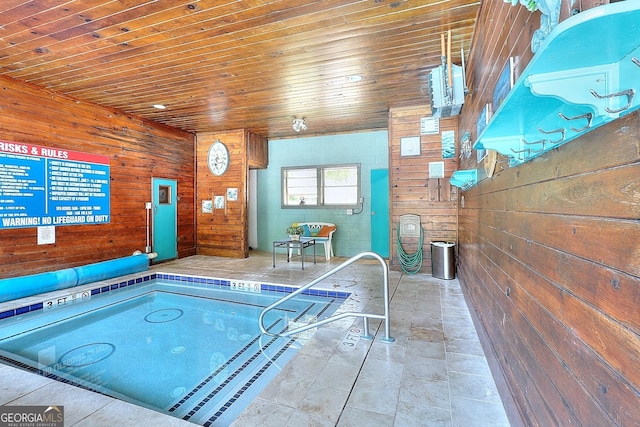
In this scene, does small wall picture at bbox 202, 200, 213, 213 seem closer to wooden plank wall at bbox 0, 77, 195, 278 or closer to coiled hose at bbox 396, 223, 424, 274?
wooden plank wall at bbox 0, 77, 195, 278

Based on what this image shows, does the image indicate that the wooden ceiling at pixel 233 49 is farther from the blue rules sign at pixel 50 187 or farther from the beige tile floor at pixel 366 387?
the beige tile floor at pixel 366 387

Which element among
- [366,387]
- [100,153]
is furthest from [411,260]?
[100,153]

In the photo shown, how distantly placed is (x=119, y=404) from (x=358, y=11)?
3.29 m

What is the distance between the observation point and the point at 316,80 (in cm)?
395

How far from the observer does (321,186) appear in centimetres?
680

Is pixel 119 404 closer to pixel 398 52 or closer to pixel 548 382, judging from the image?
pixel 548 382

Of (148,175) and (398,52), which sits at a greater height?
(398,52)

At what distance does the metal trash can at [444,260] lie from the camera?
434 cm

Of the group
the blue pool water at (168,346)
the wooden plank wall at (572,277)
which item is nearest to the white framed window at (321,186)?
the blue pool water at (168,346)

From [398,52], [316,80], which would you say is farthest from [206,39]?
[398,52]

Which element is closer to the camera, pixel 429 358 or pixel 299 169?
pixel 429 358

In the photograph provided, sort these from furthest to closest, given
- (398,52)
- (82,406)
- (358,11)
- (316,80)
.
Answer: (316,80) → (398,52) → (358,11) → (82,406)

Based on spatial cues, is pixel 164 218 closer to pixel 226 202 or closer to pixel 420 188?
pixel 226 202

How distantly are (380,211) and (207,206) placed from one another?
12.4 ft
